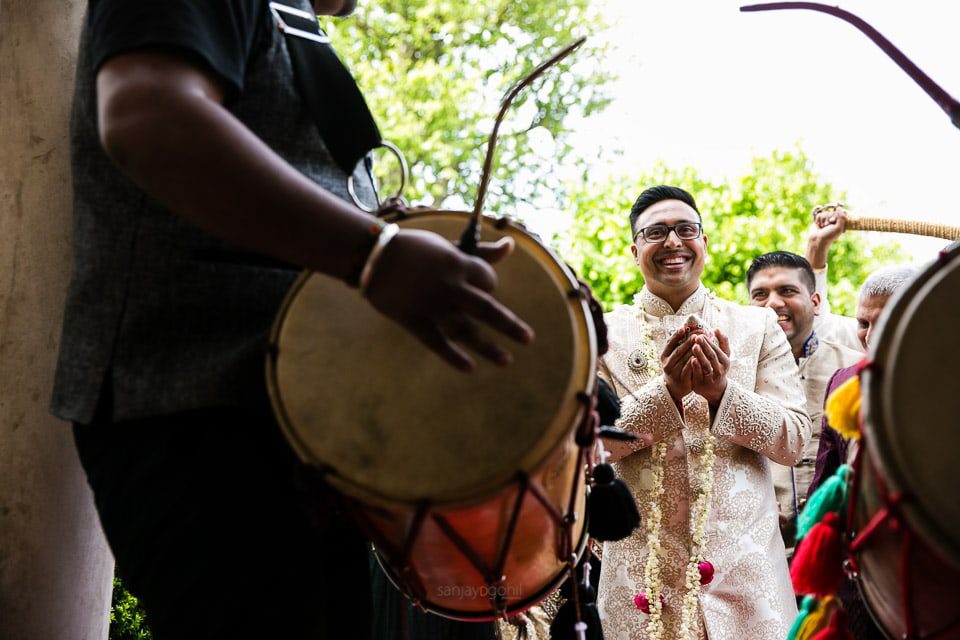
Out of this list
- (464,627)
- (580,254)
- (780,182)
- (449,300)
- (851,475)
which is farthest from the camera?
(780,182)

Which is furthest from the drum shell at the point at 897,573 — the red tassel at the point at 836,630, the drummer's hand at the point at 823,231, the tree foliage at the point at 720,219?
the tree foliage at the point at 720,219

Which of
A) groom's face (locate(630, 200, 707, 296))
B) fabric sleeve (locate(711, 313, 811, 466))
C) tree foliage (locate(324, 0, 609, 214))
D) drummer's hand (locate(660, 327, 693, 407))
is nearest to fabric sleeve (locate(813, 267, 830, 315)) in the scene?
groom's face (locate(630, 200, 707, 296))

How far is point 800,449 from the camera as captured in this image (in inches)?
144

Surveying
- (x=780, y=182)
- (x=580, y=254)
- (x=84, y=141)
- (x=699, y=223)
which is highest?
(x=84, y=141)

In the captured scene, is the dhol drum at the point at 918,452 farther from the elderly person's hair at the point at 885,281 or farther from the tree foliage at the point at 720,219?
the tree foliage at the point at 720,219

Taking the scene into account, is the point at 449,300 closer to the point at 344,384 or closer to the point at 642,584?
the point at 344,384

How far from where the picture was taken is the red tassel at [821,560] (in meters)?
1.58

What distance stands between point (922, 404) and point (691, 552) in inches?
96.5

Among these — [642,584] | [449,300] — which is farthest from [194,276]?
[642,584]

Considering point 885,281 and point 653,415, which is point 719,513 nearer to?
point 653,415

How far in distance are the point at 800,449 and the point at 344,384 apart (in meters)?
2.66

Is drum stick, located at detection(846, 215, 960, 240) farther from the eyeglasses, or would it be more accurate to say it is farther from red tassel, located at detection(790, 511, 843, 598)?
red tassel, located at detection(790, 511, 843, 598)

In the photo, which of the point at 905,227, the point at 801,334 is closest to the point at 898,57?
the point at 801,334

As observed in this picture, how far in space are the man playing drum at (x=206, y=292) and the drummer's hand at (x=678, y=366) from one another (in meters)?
2.09
